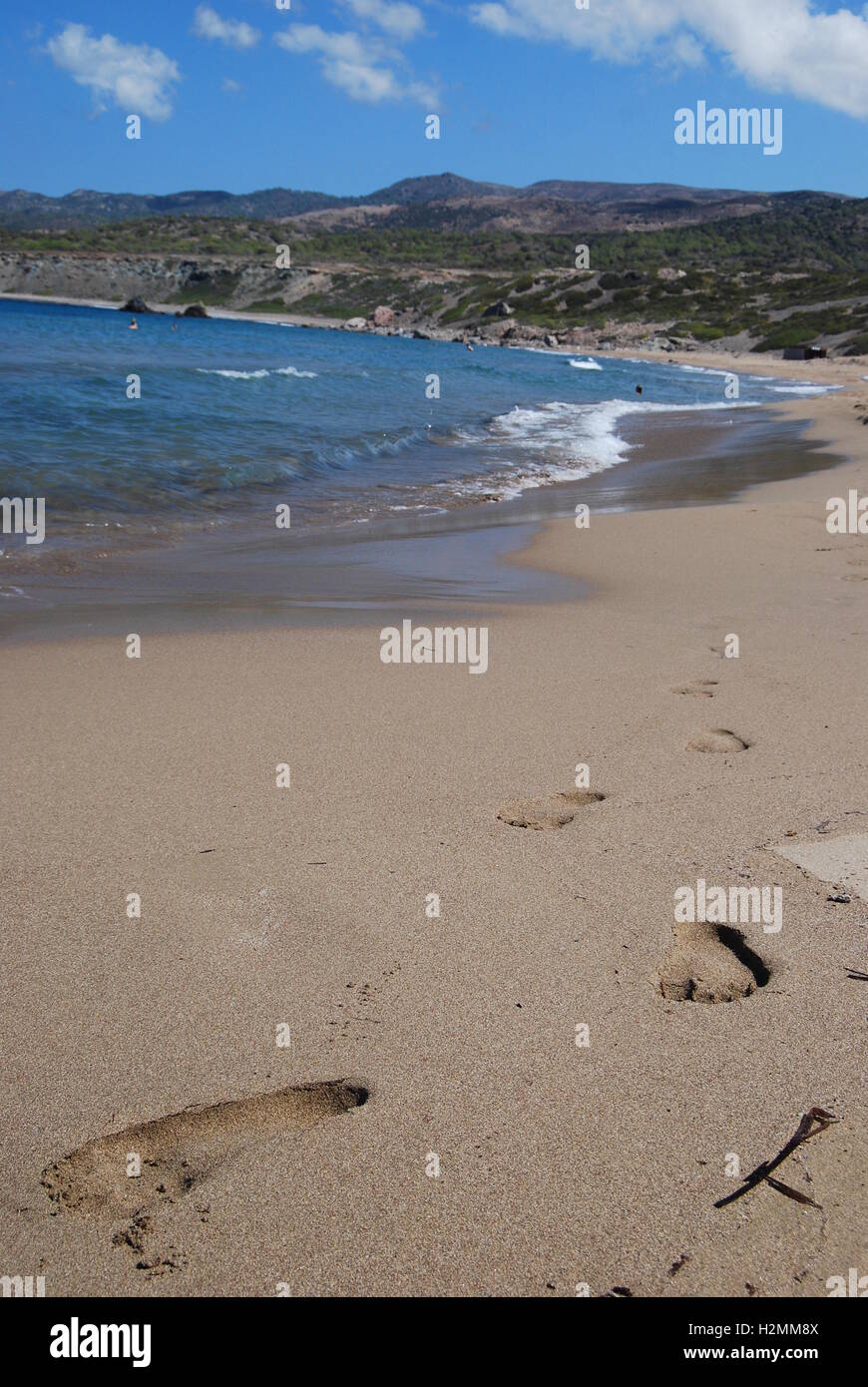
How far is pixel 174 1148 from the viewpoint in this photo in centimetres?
258

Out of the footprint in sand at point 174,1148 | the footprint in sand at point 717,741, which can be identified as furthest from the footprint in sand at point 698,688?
the footprint in sand at point 174,1148

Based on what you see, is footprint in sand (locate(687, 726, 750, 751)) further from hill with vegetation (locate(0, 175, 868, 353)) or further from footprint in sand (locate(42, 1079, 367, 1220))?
hill with vegetation (locate(0, 175, 868, 353))

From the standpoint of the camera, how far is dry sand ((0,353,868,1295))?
2338 millimetres

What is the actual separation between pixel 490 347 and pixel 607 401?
44.0 metres

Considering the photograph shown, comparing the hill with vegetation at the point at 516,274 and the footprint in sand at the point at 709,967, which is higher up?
the hill with vegetation at the point at 516,274

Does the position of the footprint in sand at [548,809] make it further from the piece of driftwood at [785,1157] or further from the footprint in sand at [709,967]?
the piece of driftwood at [785,1157]

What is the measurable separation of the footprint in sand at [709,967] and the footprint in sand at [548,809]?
34.1 inches

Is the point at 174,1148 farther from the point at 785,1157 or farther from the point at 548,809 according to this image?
the point at 548,809

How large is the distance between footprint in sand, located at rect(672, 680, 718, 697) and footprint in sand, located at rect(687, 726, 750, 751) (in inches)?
24.0

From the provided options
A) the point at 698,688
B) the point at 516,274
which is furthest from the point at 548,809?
the point at 516,274

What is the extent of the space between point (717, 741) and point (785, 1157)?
9.13 ft

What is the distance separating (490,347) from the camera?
242ft

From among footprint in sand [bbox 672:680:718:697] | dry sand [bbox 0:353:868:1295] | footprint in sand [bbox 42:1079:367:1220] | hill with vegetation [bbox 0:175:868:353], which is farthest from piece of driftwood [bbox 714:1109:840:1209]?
hill with vegetation [bbox 0:175:868:353]

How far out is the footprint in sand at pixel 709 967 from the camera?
10.5ft
